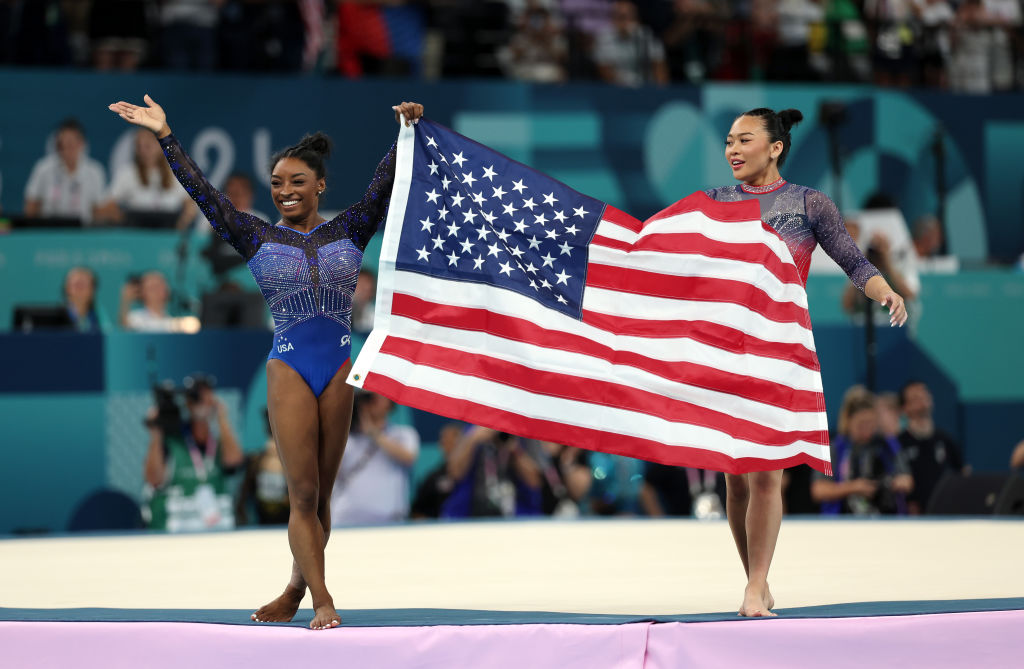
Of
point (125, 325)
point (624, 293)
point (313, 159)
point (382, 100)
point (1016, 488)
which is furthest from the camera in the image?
point (382, 100)

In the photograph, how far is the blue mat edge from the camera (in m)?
3.52

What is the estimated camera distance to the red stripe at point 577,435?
3.76m

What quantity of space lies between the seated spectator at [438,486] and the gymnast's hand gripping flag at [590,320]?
13.1 feet

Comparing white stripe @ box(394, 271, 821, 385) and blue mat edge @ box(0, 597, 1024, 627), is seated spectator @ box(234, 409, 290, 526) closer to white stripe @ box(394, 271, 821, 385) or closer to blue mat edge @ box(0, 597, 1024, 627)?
blue mat edge @ box(0, 597, 1024, 627)

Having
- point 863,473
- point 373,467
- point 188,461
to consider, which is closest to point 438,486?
point 373,467

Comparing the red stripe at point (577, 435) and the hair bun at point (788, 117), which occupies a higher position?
the hair bun at point (788, 117)

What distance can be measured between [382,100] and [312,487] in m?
6.80

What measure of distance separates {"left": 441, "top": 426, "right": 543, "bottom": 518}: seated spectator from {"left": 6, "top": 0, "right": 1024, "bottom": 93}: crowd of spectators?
12.7 ft

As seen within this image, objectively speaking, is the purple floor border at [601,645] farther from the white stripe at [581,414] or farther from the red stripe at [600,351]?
the red stripe at [600,351]

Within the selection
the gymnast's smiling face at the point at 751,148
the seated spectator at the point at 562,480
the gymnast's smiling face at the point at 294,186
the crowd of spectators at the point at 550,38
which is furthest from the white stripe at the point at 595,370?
the crowd of spectators at the point at 550,38

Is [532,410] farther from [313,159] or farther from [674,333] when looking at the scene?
[313,159]

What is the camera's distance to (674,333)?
3.99 meters

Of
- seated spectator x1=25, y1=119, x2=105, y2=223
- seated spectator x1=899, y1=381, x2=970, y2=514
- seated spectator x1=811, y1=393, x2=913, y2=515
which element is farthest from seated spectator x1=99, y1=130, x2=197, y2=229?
seated spectator x1=899, y1=381, x2=970, y2=514

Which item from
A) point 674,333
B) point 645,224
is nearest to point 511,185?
point 645,224
